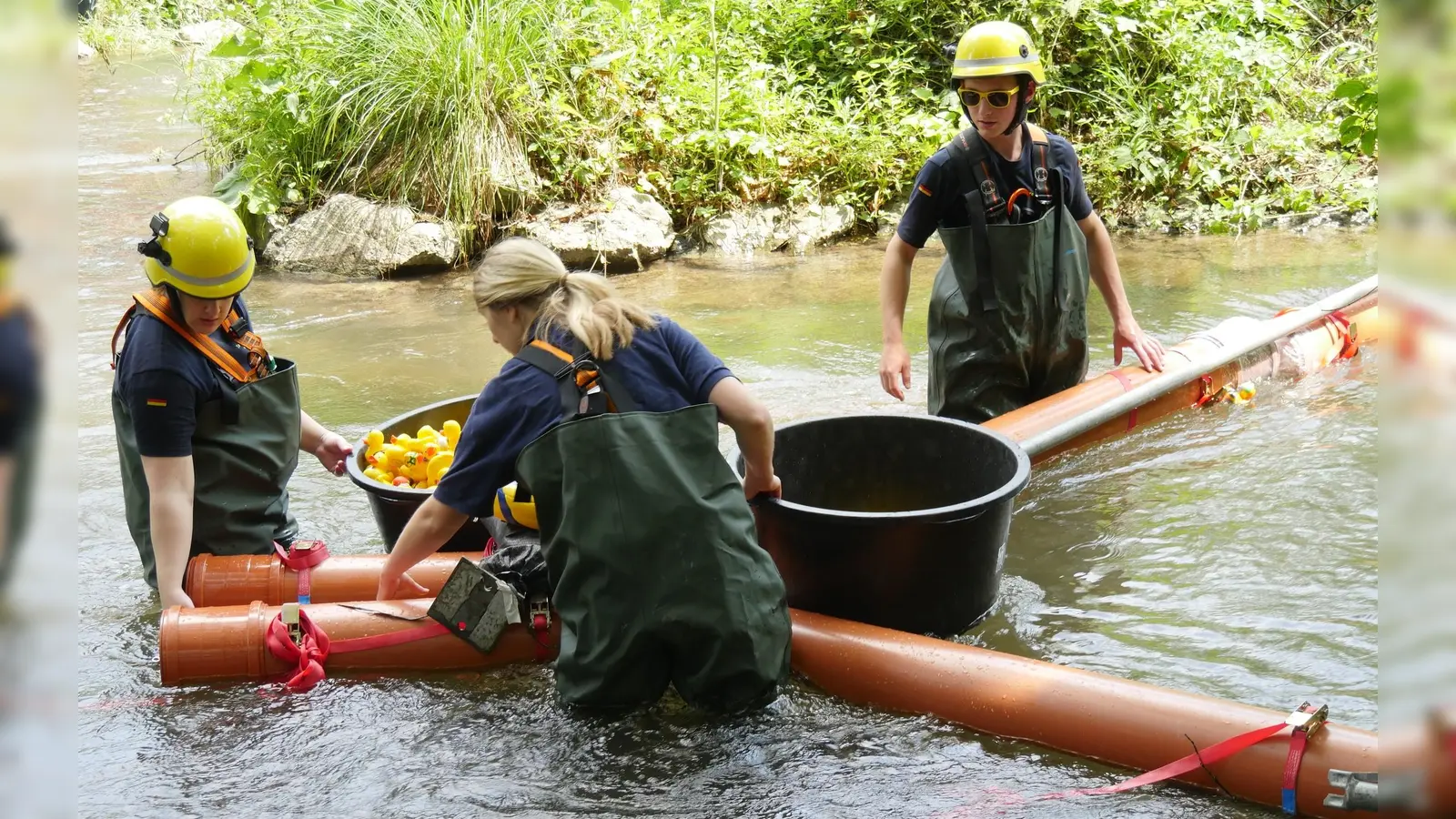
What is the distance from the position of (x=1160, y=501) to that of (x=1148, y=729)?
1940 mm

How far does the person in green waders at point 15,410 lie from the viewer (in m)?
0.34

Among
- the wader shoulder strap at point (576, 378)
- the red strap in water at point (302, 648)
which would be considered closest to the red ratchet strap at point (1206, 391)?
the wader shoulder strap at point (576, 378)

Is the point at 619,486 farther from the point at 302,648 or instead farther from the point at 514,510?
the point at 302,648

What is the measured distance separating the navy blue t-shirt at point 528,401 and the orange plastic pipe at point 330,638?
1.98 feet

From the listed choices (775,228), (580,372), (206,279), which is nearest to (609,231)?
(775,228)

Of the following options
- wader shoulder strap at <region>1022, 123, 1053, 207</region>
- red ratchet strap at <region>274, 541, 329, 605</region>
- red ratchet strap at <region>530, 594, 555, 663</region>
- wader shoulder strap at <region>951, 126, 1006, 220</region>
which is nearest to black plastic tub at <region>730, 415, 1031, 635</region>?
red ratchet strap at <region>530, 594, 555, 663</region>

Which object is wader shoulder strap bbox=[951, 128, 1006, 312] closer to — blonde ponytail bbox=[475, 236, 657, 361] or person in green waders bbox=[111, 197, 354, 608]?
blonde ponytail bbox=[475, 236, 657, 361]

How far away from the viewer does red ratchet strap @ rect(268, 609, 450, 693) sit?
143 inches

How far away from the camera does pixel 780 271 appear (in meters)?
9.01

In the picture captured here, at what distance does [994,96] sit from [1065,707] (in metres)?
2.23

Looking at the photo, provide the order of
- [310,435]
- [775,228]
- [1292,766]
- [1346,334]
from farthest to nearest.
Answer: [775,228]
[1346,334]
[310,435]
[1292,766]

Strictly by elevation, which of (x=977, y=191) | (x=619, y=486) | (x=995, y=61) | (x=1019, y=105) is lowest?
(x=619, y=486)

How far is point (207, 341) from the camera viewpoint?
383cm

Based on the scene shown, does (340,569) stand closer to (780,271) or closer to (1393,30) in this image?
(1393,30)
